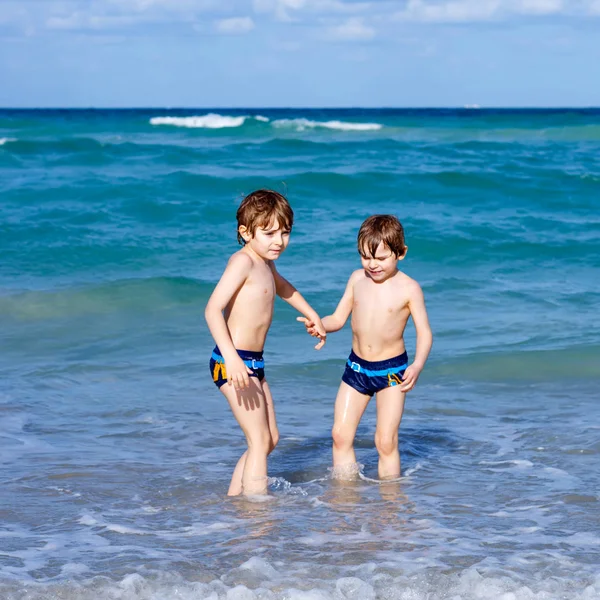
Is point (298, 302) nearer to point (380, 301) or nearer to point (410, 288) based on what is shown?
point (380, 301)

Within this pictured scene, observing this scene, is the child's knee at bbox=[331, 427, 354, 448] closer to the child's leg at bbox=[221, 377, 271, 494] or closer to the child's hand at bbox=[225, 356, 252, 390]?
the child's leg at bbox=[221, 377, 271, 494]

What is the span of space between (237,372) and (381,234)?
94cm

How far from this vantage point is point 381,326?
4.39 m

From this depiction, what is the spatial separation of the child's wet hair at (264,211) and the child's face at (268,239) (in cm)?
2

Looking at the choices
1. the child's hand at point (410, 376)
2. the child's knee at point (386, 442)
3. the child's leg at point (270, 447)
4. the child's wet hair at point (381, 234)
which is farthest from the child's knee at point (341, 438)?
the child's wet hair at point (381, 234)

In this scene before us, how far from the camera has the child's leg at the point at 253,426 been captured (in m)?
4.15

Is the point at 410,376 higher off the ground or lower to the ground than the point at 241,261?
lower

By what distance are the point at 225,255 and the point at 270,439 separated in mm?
7923

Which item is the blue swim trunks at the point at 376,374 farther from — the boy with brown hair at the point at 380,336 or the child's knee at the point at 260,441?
the child's knee at the point at 260,441

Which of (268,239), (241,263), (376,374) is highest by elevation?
(268,239)

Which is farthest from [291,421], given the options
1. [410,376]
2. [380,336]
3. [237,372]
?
[237,372]

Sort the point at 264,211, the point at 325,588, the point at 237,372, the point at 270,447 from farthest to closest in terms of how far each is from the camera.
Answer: the point at 270,447 → the point at 264,211 → the point at 237,372 → the point at 325,588

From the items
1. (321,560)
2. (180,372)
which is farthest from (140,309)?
(321,560)

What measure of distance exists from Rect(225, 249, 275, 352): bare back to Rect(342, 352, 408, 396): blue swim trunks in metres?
0.56
